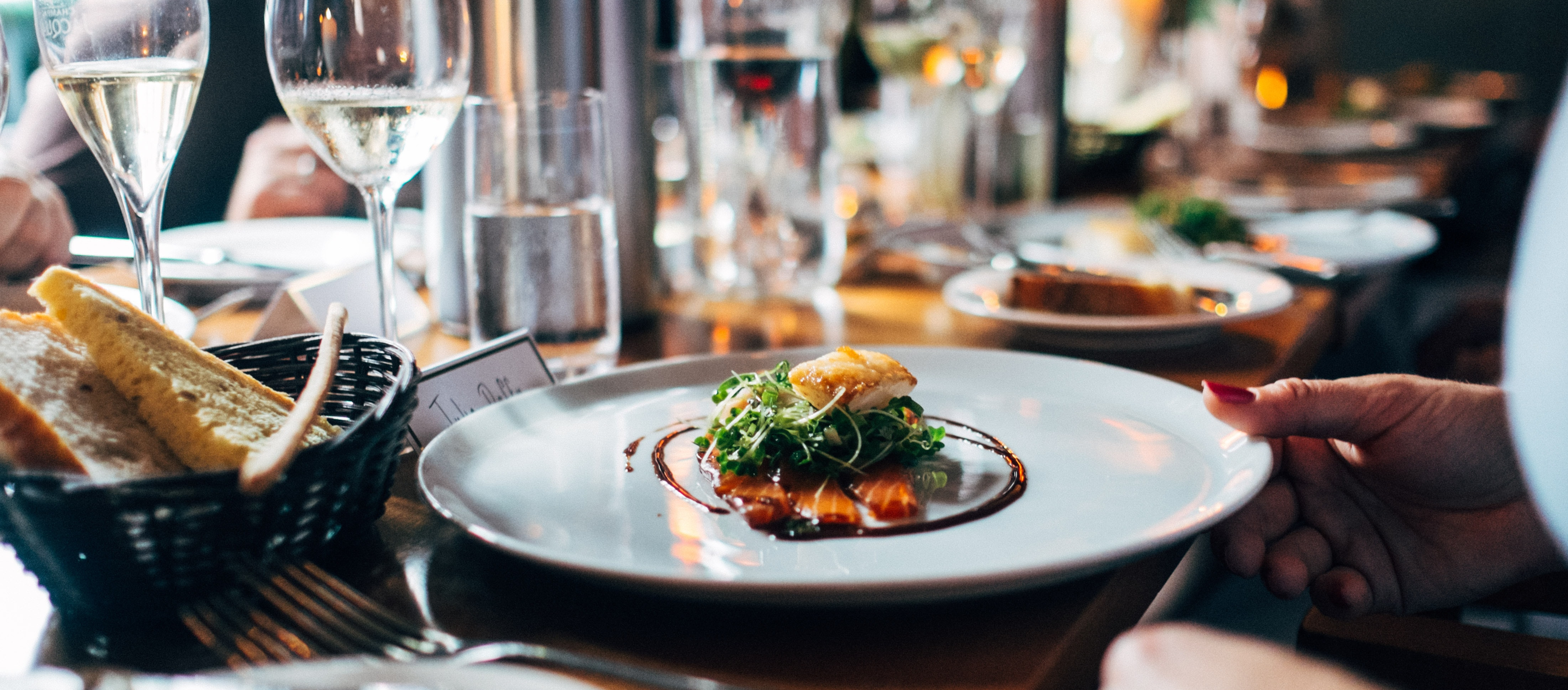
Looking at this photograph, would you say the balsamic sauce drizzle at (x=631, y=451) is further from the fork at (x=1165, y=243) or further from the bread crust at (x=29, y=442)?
the fork at (x=1165, y=243)

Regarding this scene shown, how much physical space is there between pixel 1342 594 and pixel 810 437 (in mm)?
421

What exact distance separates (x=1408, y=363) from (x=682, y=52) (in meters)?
1.75

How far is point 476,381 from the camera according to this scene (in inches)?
32.6

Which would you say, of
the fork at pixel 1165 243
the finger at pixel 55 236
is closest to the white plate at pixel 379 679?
the finger at pixel 55 236

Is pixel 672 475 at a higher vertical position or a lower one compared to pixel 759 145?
lower

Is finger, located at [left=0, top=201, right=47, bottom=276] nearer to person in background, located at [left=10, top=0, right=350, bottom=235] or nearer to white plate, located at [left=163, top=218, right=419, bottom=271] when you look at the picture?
white plate, located at [left=163, top=218, right=419, bottom=271]

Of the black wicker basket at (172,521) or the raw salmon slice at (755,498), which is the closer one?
the black wicker basket at (172,521)

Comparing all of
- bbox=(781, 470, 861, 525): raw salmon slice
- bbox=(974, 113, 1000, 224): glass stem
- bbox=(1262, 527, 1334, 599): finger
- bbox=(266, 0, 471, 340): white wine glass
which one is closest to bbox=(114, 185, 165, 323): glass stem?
bbox=(266, 0, 471, 340): white wine glass

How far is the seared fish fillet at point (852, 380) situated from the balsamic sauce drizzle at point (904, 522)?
0.06m

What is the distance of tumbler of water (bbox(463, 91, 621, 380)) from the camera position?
0.95m

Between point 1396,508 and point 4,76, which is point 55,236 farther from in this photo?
point 1396,508

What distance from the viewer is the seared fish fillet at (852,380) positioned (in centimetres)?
71

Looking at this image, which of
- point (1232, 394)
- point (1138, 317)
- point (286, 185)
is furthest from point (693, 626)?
point (286, 185)

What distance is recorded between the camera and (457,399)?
81 centimetres
